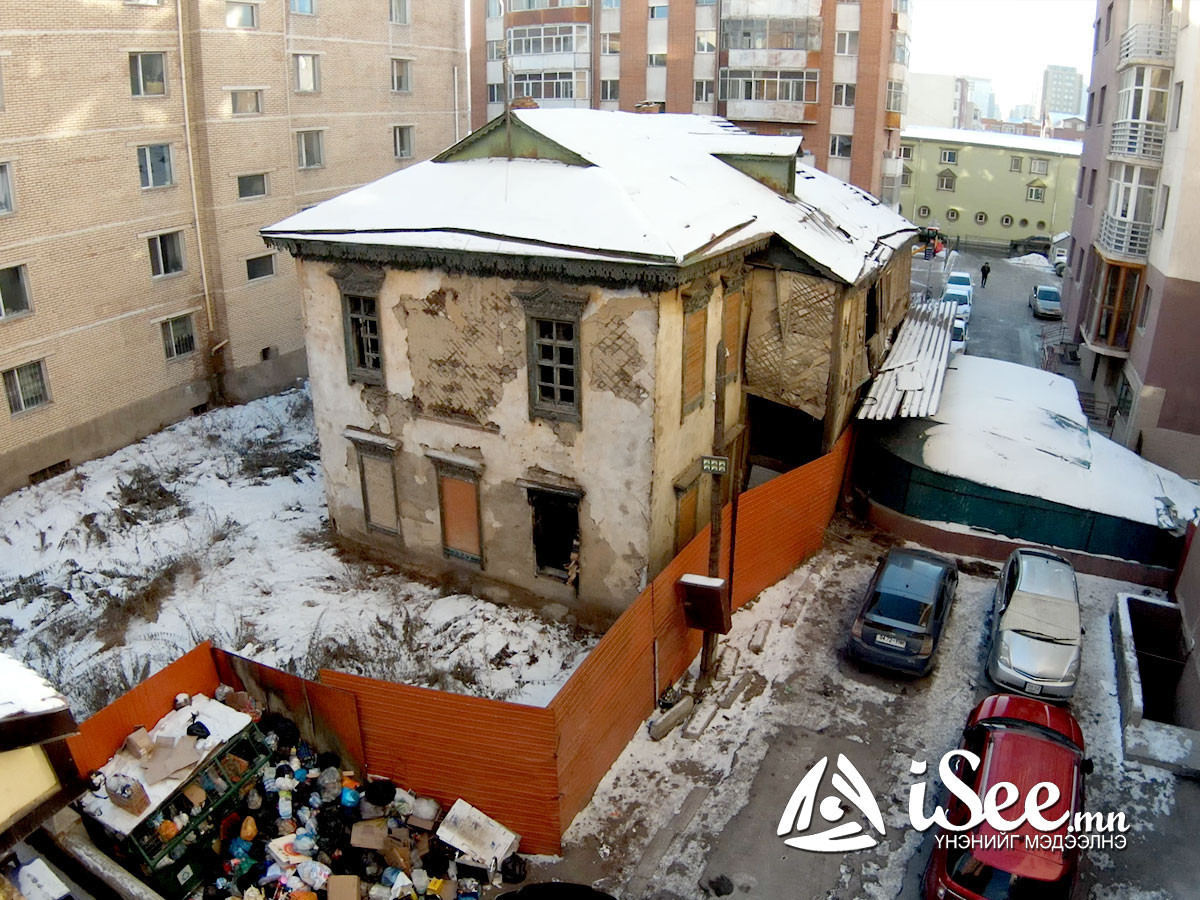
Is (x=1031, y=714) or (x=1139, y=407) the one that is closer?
(x=1031, y=714)

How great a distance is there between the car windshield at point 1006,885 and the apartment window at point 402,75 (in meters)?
31.6

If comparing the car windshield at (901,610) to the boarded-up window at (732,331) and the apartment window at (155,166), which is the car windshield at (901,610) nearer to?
the boarded-up window at (732,331)

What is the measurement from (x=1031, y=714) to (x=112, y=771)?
11.7 m

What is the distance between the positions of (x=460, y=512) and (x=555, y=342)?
13.0ft

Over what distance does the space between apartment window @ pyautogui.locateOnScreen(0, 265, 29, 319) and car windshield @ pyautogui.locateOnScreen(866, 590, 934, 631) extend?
2036cm

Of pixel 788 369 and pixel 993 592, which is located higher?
pixel 788 369

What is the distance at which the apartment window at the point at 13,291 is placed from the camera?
2106 centimetres

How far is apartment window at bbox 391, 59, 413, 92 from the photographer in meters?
33.2

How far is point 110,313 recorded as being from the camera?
23656 mm

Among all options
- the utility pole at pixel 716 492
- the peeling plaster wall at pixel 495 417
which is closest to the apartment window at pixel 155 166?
the peeling plaster wall at pixel 495 417

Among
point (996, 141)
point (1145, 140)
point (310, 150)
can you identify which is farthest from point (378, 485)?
point (996, 141)

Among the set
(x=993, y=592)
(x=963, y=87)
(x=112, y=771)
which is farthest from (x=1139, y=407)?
(x=963, y=87)

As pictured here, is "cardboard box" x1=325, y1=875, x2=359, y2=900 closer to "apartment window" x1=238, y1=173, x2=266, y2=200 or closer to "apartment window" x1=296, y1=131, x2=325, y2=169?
"apartment window" x1=238, y1=173, x2=266, y2=200

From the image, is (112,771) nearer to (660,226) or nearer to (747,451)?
(660,226)
